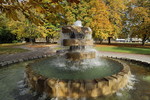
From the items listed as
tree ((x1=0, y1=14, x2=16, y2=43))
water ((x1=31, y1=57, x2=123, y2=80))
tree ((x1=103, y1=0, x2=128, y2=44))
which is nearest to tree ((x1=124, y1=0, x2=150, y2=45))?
tree ((x1=103, y1=0, x2=128, y2=44))

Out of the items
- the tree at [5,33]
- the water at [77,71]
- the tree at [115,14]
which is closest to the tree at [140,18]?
the tree at [115,14]

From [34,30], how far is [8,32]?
62.3ft

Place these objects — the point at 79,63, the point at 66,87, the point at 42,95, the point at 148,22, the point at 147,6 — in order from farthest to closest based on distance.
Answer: the point at 147,6
the point at 148,22
the point at 79,63
the point at 42,95
the point at 66,87

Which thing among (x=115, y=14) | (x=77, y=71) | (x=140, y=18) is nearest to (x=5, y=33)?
(x=115, y=14)

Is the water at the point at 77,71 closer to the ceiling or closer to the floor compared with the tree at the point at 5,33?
closer to the floor

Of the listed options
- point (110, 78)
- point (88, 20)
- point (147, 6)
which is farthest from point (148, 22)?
point (110, 78)

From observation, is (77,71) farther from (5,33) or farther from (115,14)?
(5,33)

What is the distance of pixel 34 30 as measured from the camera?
24.8 meters

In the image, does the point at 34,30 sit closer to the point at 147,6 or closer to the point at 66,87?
the point at 66,87

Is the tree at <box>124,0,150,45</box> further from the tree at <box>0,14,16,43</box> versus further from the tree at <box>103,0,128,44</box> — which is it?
the tree at <box>0,14,16,43</box>

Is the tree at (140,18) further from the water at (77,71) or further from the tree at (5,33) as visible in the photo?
the tree at (5,33)

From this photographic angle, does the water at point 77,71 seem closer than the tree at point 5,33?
Yes

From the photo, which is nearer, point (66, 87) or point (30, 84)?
point (66, 87)

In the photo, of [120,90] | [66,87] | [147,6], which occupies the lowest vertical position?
[120,90]
